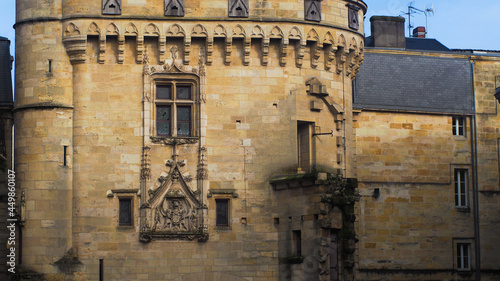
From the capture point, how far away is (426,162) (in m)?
43.8

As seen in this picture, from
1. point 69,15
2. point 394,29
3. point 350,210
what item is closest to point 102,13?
point 69,15

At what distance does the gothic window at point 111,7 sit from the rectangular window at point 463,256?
16.8m

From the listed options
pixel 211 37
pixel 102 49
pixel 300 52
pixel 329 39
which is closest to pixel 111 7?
pixel 102 49

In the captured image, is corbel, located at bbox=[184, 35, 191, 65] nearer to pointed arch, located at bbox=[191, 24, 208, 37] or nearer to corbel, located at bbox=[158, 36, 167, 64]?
pointed arch, located at bbox=[191, 24, 208, 37]

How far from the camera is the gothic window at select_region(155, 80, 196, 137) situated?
116 ft

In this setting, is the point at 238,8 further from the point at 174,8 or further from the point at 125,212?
the point at 125,212

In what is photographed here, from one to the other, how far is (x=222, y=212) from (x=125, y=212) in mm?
2940

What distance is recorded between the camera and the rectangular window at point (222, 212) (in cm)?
3528

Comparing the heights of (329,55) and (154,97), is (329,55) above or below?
above

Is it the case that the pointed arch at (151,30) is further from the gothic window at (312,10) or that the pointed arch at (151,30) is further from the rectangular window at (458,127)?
the rectangular window at (458,127)

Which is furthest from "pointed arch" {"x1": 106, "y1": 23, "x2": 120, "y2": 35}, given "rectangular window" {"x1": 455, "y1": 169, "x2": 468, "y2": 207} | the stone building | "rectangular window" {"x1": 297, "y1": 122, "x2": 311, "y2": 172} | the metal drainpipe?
the metal drainpipe

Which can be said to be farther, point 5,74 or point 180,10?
point 5,74

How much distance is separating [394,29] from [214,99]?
13.2 metres

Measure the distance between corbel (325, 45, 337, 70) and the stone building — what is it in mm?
6344
